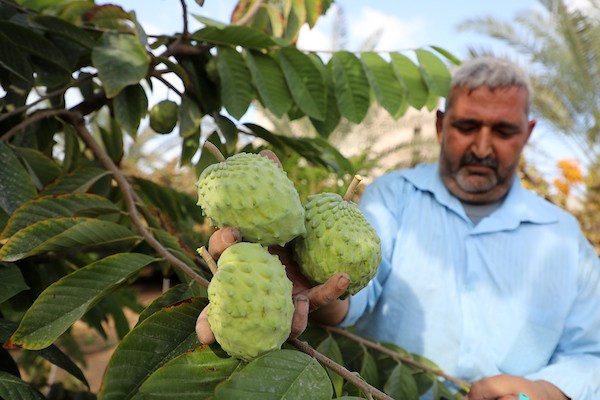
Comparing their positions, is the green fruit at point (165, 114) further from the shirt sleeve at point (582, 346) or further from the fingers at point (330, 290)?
the shirt sleeve at point (582, 346)

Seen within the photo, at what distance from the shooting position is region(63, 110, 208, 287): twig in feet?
3.26

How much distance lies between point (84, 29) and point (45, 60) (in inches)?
5.4

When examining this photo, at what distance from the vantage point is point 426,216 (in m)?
1.80

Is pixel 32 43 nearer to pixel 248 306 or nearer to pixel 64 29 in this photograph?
pixel 64 29

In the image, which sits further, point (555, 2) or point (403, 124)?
point (403, 124)

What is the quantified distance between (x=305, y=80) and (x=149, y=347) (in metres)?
0.97

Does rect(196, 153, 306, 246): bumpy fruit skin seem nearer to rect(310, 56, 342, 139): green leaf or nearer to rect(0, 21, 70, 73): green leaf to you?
rect(0, 21, 70, 73): green leaf

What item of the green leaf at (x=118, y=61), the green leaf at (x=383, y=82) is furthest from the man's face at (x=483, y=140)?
the green leaf at (x=118, y=61)

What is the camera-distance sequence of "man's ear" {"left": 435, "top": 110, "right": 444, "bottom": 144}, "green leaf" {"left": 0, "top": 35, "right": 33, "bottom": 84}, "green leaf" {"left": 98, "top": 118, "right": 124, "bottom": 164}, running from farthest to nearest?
"man's ear" {"left": 435, "top": 110, "right": 444, "bottom": 144} < "green leaf" {"left": 98, "top": 118, "right": 124, "bottom": 164} < "green leaf" {"left": 0, "top": 35, "right": 33, "bottom": 84}

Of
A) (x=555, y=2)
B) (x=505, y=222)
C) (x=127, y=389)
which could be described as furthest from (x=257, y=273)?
(x=555, y=2)

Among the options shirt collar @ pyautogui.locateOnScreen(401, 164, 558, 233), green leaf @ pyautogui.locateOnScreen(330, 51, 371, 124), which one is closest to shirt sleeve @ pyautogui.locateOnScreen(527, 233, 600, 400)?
shirt collar @ pyautogui.locateOnScreen(401, 164, 558, 233)

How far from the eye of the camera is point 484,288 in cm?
170

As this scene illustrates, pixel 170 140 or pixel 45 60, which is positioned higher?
pixel 45 60

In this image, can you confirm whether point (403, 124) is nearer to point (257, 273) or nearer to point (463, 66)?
point (463, 66)
